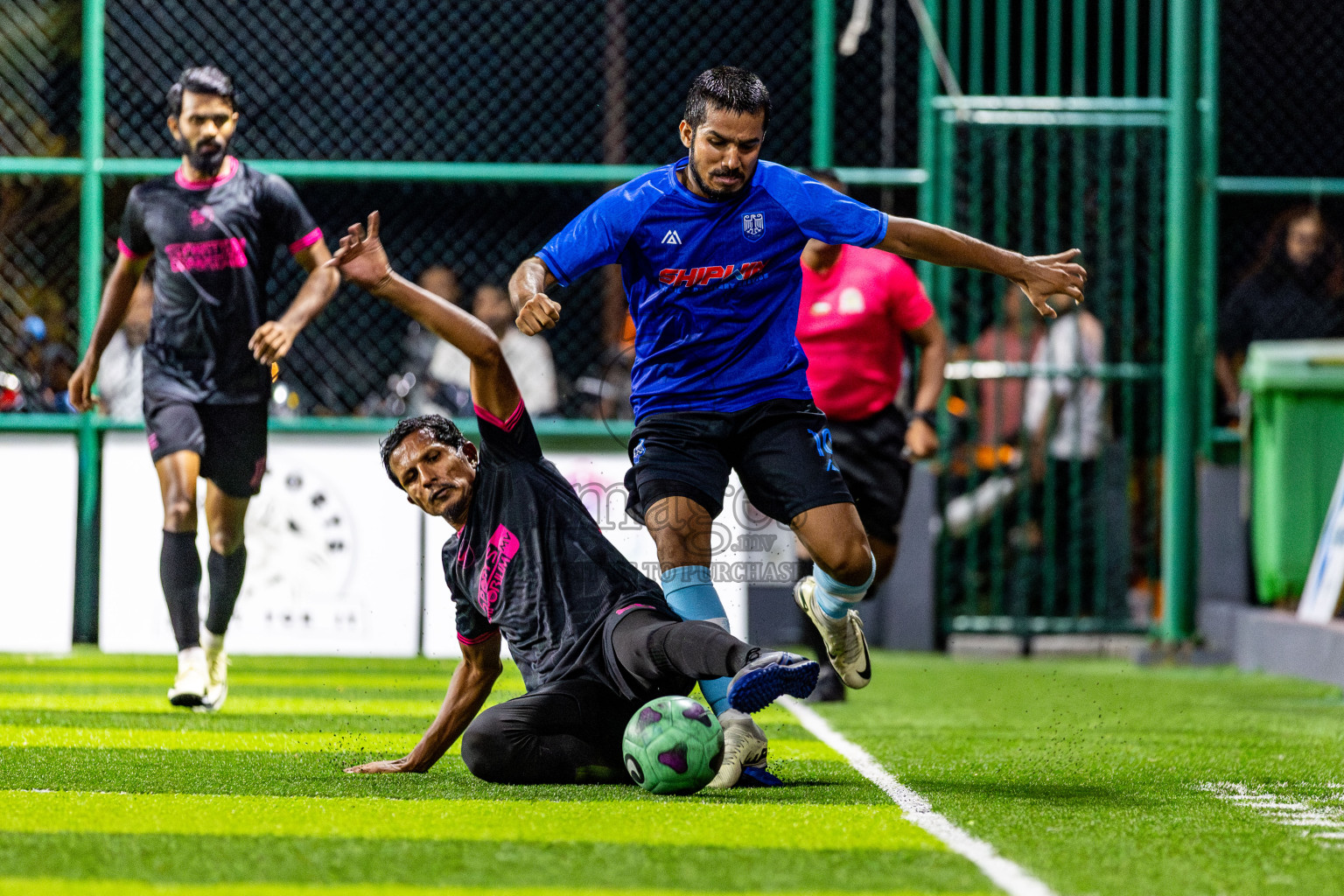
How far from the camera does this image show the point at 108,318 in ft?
23.6

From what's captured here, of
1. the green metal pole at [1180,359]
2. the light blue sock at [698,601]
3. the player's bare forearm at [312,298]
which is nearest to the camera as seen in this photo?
the light blue sock at [698,601]

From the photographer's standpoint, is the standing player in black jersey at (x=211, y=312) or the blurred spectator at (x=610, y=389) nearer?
the standing player in black jersey at (x=211, y=312)

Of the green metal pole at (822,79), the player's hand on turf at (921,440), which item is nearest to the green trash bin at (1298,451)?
the green metal pole at (822,79)

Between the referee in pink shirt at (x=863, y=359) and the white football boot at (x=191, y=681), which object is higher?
the referee in pink shirt at (x=863, y=359)

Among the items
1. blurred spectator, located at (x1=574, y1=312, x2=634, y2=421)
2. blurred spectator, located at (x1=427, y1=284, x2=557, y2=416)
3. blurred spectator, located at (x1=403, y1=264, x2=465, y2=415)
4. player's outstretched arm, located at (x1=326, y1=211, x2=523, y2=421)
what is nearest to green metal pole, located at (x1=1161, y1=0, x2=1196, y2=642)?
blurred spectator, located at (x1=574, y1=312, x2=634, y2=421)

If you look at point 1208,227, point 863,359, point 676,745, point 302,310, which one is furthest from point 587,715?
point 1208,227

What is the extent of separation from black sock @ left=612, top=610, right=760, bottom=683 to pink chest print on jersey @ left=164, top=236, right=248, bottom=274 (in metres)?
3.21

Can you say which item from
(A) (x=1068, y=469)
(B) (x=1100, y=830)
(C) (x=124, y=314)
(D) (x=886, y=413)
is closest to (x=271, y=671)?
(C) (x=124, y=314)

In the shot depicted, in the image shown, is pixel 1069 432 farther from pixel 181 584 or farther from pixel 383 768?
pixel 383 768

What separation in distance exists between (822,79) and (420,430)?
683 centimetres

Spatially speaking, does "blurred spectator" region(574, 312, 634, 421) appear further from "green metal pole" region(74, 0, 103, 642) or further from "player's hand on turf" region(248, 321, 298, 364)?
"player's hand on turf" region(248, 321, 298, 364)

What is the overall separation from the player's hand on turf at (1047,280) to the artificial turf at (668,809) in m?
1.37

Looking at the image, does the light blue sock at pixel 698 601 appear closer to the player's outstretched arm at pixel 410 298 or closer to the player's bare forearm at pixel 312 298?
the player's outstretched arm at pixel 410 298

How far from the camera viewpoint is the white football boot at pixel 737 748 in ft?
15.6
